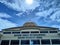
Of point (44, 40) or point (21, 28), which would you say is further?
point (21, 28)

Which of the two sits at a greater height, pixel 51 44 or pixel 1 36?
pixel 1 36

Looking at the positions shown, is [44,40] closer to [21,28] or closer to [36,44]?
[36,44]

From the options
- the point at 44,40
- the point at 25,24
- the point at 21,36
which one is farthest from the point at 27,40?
the point at 25,24

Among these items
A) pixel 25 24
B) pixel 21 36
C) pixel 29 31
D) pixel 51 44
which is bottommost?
pixel 51 44

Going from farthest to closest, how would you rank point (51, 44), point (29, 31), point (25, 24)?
point (25, 24) < point (29, 31) < point (51, 44)

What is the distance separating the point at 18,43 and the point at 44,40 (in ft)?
17.9

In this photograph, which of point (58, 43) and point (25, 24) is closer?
point (58, 43)

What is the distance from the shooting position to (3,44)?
23719mm

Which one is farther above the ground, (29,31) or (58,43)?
(29,31)

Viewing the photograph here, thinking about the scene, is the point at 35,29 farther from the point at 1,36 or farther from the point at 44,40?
the point at 1,36

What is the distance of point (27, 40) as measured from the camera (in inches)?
944

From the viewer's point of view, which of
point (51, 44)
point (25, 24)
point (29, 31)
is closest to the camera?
point (51, 44)

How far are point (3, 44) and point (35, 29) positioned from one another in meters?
8.96

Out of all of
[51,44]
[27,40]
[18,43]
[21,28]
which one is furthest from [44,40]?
[21,28]
